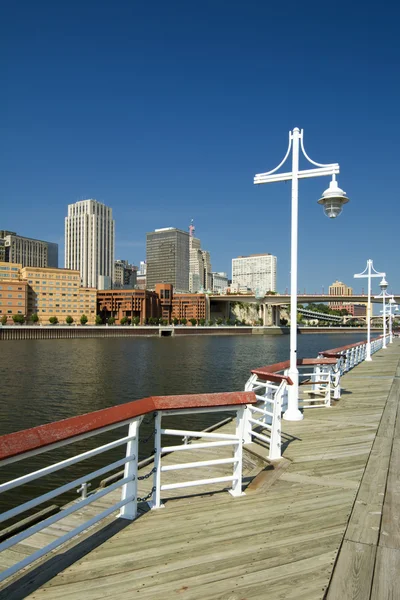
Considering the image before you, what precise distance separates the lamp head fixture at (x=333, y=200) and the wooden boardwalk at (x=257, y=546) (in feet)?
A: 18.6

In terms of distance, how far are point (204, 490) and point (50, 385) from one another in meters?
28.8

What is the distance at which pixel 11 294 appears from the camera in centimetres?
13675

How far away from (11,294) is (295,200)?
139 metres

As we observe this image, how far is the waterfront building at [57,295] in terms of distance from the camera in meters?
147

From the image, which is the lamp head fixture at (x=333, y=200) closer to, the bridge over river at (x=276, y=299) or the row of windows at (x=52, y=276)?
the bridge over river at (x=276, y=299)

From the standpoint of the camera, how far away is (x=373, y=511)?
513 centimetres

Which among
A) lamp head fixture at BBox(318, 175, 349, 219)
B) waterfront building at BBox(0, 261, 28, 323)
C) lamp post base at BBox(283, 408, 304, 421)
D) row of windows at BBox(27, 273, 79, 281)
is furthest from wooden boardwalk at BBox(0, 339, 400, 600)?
row of windows at BBox(27, 273, 79, 281)

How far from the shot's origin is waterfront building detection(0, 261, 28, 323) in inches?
5320

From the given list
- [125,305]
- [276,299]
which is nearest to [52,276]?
[125,305]

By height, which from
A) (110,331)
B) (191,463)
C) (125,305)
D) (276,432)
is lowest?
(110,331)

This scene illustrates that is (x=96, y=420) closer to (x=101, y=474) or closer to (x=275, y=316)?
(x=101, y=474)

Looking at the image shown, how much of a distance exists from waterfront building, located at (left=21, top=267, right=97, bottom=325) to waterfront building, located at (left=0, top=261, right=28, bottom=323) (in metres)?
5.36

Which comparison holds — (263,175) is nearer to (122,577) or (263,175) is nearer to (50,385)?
(122,577)

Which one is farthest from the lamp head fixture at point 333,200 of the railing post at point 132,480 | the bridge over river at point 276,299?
the bridge over river at point 276,299
